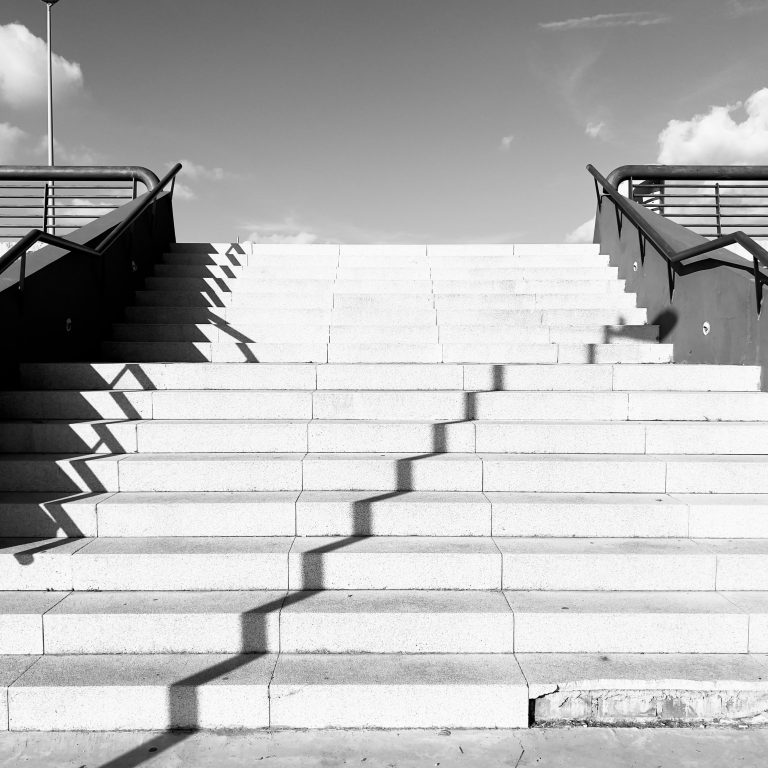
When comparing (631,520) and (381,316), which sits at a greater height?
(381,316)

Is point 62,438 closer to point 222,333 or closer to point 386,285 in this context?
point 222,333

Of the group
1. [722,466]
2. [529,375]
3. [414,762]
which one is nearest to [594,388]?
[529,375]

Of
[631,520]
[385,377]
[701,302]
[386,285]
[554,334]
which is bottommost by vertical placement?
[631,520]

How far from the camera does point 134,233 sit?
702 cm

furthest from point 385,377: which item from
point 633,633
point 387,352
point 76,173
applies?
point 76,173

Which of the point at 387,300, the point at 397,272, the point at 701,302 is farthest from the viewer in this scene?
the point at 397,272

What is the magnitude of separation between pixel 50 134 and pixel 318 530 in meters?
22.0

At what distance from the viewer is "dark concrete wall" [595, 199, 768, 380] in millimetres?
4973

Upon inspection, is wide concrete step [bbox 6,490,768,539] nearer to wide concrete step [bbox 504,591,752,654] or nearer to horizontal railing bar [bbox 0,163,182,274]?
wide concrete step [bbox 504,591,752,654]

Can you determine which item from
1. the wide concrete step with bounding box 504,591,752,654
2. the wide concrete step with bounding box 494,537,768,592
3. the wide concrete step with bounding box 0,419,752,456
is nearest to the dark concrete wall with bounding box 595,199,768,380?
the wide concrete step with bounding box 0,419,752,456

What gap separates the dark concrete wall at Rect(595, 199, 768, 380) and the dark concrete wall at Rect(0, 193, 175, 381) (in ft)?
18.6

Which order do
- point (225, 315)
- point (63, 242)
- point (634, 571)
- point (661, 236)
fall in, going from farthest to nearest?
point (225, 315) → point (661, 236) → point (63, 242) → point (634, 571)

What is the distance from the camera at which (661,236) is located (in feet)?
19.7

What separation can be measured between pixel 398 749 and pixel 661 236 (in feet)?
17.3
